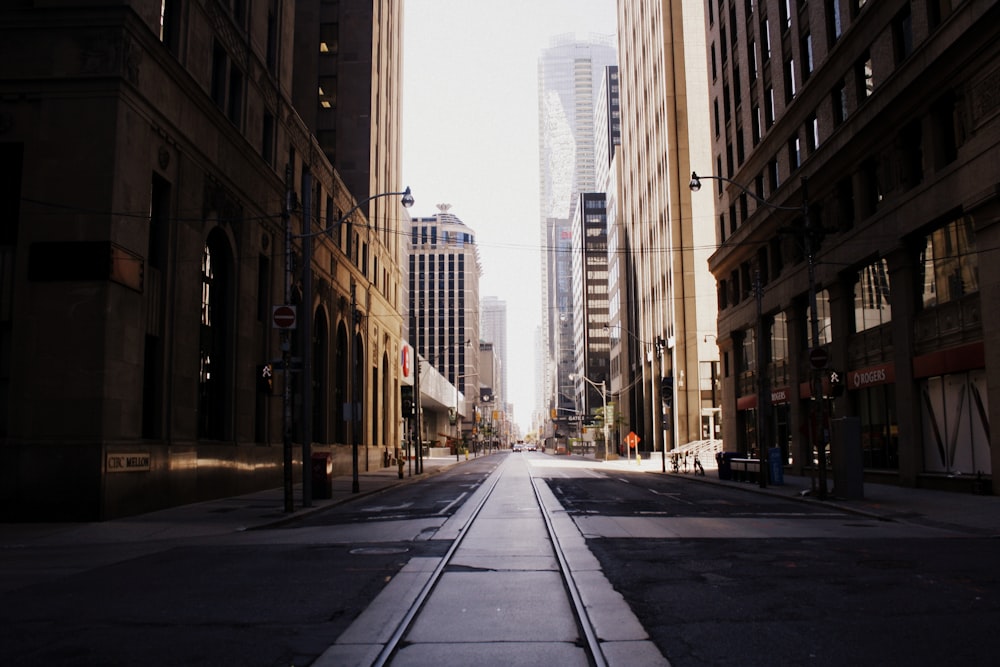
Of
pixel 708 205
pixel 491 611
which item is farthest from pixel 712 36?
pixel 491 611

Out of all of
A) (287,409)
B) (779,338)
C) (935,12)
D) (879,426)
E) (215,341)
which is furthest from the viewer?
(779,338)

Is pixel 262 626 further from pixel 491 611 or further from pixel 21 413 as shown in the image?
pixel 21 413

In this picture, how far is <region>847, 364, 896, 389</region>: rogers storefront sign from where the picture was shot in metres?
30.1

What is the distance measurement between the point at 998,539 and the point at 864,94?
21.5 meters

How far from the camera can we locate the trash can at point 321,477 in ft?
89.1

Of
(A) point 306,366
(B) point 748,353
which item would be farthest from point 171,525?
(B) point 748,353

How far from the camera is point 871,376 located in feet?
104

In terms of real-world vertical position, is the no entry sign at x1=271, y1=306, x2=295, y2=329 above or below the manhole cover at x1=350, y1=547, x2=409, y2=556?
Answer: above

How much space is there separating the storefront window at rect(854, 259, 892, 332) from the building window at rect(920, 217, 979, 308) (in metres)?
2.61

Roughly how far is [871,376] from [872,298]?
3004mm

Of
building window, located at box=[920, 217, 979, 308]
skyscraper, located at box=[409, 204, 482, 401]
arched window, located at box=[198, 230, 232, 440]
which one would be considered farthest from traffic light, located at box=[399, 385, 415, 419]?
skyscraper, located at box=[409, 204, 482, 401]

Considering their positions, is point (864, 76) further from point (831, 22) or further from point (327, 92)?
point (327, 92)

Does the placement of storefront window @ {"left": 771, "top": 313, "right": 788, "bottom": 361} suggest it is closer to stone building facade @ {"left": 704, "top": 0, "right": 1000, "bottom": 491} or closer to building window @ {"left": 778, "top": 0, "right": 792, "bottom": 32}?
stone building facade @ {"left": 704, "top": 0, "right": 1000, "bottom": 491}

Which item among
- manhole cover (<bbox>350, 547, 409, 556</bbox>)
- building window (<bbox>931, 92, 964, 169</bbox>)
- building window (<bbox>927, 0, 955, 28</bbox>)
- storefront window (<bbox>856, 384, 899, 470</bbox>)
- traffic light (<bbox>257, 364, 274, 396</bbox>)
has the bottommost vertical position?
manhole cover (<bbox>350, 547, 409, 556</bbox>)
